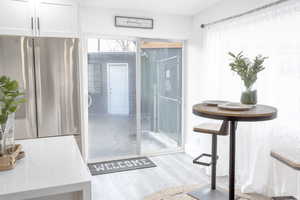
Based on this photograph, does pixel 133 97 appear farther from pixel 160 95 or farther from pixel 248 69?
pixel 248 69

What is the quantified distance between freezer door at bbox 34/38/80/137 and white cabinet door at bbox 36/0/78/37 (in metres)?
0.24

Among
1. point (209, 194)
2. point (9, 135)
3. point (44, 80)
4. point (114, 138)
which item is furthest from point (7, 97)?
point (114, 138)

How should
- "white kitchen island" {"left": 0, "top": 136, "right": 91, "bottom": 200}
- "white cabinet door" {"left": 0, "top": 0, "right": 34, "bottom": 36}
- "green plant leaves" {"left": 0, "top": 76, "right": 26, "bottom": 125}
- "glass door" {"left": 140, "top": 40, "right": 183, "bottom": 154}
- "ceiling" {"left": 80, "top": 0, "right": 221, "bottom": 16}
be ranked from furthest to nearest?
"glass door" {"left": 140, "top": 40, "right": 183, "bottom": 154} < "ceiling" {"left": 80, "top": 0, "right": 221, "bottom": 16} < "white cabinet door" {"left": 0, "top": 0, "right": 34, "bottom": 36} < "green plant leaves" {"left": 0, "top": 76, "right": 26, "bottom": 125} < "white kitchen island" {"left": 0, "top": 136, "right": 91, "bottom": 200}

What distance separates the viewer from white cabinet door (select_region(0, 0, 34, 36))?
2.93 m

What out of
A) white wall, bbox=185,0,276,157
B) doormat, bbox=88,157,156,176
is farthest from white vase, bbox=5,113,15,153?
white wall, bbox=185,0,276,157

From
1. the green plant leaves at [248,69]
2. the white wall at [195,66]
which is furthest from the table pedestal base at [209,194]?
the green plant leaves at [248,69]

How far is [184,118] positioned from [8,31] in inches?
121

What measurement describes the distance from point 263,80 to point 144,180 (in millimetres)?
1989

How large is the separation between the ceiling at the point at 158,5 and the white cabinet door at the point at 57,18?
338 mm

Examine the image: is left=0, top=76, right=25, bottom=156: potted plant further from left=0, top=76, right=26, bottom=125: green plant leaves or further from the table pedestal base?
the table pedestal base

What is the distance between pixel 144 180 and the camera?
338 cm

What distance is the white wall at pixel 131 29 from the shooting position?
3.76 meters

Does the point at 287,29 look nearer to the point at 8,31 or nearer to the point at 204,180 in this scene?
the point at 204,180

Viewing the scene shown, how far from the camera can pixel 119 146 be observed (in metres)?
4.34
